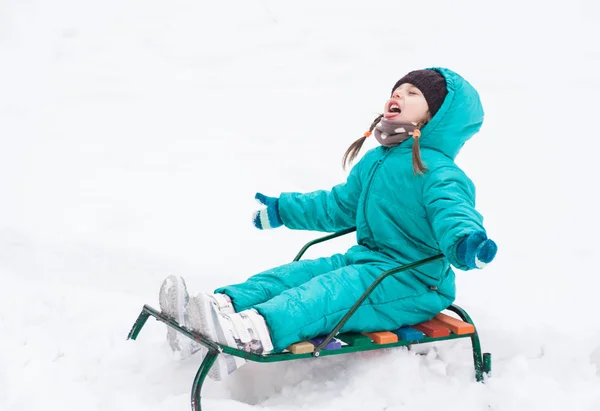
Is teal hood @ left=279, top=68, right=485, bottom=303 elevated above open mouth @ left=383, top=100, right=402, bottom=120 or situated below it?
below

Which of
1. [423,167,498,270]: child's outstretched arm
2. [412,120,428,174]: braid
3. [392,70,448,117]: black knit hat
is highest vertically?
[392,70,448,117]: black knit hat

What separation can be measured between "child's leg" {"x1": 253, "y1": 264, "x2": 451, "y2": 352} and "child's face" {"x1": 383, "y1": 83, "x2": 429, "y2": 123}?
668 mm

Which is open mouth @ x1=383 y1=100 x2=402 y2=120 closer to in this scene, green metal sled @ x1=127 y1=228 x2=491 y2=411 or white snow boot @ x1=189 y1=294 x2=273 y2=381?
green metal sled @ x1=127 y1=228 x2=491 y2=411

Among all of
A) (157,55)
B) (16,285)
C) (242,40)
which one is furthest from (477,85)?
(16,285)

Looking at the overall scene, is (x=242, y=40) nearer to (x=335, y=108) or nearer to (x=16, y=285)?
(x=335, y=108)

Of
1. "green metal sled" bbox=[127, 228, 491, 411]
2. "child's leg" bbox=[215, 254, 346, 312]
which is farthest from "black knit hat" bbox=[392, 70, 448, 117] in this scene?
"child's leg" bbox=[215, 254, 346, 312]

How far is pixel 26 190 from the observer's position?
536 cm

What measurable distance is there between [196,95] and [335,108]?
144 cm

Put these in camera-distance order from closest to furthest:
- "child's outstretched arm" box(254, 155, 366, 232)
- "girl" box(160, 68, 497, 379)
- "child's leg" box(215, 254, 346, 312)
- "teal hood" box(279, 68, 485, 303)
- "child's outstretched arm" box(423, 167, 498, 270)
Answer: "child's outstretched arm" box(423, 167, 498, 270)
"girl" box(160, 68, 497, 379)
"teal hood" box(279, 68, 485, 303)
"child's leg" box(215, 254, 346, 312)
"child's outstretched arm" box(254, 155, 366, 232)

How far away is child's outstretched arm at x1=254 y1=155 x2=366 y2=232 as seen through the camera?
11.6 ft

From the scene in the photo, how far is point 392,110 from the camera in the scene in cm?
324

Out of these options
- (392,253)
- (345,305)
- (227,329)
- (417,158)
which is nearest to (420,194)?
(417,158)

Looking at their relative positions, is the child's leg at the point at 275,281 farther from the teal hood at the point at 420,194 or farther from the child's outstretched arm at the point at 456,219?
the child's outstretched arm at the point at 456,219

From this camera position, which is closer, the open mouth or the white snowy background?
the white snowy background
